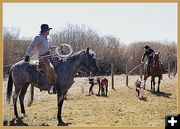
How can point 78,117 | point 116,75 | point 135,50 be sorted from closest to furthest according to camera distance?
point 78,117 < point 135,50 < point 116,75

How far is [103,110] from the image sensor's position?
1073cm

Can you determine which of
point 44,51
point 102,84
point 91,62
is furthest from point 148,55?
point 44,51

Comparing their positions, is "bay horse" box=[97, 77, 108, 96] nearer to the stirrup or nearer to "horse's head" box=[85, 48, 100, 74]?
"horse's head" box=[85, 48, 100, 74]

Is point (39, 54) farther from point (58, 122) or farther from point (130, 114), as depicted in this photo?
point (130, 114)

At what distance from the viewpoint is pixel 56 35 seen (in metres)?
17.3

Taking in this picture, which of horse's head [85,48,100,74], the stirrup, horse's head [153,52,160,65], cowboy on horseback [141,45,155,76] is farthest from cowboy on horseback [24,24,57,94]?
horse's head [153,52,160,65]

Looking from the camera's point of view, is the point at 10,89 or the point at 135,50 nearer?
the point at 10,89

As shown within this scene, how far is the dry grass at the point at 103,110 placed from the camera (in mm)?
9109

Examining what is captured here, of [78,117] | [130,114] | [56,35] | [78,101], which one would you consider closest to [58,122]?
[78,117]

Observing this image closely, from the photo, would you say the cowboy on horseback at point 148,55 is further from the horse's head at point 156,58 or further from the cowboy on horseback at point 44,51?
the cowboy on horseback at point 44,51

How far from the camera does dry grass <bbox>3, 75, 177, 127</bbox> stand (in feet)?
29.9

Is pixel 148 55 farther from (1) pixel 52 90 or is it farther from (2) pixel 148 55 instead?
(1) pixel 52 90

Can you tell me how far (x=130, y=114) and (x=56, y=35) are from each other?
8.19 m

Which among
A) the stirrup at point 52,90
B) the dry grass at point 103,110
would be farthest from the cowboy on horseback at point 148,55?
the stirrup at point 52,90
